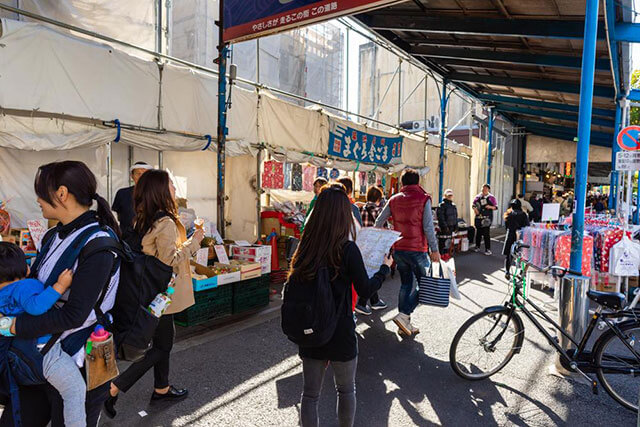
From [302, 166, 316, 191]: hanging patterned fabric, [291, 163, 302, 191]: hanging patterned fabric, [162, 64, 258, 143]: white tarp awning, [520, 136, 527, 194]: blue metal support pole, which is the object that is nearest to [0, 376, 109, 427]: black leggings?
[162, 64, 258, 143]: white tarp awning

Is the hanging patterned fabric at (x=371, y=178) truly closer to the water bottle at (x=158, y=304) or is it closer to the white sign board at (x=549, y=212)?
the white sign board at (x=549, y=212)

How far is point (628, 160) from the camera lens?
7.84 meters

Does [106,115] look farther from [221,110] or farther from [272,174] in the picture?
[272,174]

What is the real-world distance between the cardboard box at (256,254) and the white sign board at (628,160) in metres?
6.87

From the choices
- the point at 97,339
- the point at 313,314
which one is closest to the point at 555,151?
the point at 313,314

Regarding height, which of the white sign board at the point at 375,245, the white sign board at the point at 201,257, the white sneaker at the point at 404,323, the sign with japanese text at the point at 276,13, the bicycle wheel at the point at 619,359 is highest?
the sign with japanese text at the point at 276,13

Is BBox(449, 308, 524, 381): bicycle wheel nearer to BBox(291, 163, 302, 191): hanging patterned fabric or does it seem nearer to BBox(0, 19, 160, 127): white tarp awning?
BBox(0, 19, 160, 127): white tarp awning

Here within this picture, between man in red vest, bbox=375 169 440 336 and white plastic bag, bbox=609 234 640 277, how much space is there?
3.76m

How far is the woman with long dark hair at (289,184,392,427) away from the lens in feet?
7.88

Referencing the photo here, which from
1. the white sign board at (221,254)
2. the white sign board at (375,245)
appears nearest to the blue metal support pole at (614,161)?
the white sign board at (221,254)

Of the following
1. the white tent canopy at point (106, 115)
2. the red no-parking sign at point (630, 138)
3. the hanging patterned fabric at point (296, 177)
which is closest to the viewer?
the white tent canopy at point (106, 115)

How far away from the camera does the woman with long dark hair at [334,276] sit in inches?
94.6

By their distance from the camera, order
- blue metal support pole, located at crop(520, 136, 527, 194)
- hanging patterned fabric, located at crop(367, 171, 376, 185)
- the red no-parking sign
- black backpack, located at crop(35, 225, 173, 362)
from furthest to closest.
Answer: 1. blue metal support pole, located at crop(520, 136, 527, 194)
2. hanging patterned fabric, located at crop(367, 171, 376, 185)
3. the red no-parking sign
4. black backpack, located at crop(35, 225, 173, 362)

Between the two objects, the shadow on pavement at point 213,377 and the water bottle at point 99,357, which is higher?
the water bottle at point 99,357
